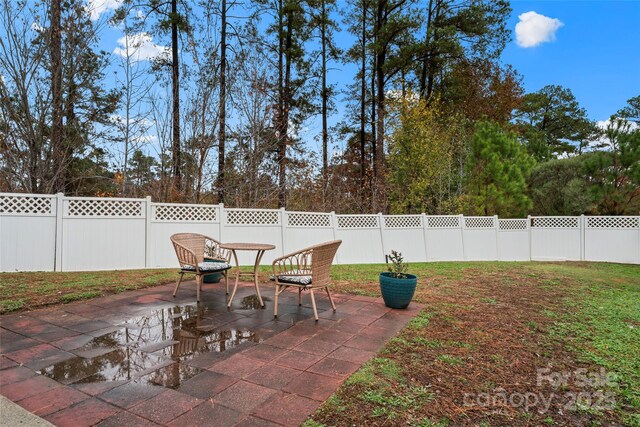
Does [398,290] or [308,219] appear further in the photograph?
[308,219]

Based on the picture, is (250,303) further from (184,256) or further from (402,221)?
(402,221)

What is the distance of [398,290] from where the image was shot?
390 cm

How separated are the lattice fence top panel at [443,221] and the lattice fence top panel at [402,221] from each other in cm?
36

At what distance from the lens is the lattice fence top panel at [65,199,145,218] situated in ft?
20.6

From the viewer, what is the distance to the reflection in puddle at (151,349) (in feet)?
7.25

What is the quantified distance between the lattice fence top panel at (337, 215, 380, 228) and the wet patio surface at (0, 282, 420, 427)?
4.89 meters

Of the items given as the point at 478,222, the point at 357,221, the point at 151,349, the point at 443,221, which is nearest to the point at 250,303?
the point at 151,349

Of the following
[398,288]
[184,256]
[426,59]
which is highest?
[426,59]

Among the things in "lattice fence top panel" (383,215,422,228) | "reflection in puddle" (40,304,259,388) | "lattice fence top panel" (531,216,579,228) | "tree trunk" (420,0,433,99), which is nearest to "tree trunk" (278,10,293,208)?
"lattice fence top panel" (383,215,422,228)

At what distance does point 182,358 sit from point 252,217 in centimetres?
547

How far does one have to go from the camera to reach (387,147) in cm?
1329

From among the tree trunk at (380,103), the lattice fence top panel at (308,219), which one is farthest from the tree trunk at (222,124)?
the tree trunk at (380,103)

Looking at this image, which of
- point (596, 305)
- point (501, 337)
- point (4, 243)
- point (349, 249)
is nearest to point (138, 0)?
point (4, 243)

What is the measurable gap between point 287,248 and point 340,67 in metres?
10.2
